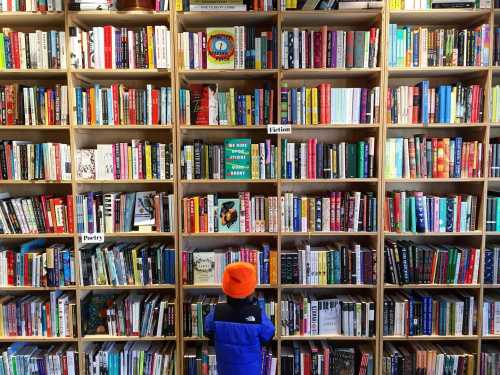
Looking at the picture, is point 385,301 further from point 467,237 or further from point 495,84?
point 495,84

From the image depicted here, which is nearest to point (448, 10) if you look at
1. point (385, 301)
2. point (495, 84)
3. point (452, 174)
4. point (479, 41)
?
point (479, 41)

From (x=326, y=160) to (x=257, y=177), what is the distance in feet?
1.56

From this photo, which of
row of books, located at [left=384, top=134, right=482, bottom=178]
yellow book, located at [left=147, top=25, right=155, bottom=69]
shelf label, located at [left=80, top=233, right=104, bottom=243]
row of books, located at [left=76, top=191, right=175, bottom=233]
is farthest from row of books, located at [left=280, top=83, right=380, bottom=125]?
shelf label, located at [left=80, top=233, right=104, bottom=243]

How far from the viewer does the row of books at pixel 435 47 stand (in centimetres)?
258

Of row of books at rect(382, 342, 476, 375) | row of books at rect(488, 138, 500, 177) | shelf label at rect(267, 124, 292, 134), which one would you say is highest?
shelf label at rect(267, 124, 292, 134)

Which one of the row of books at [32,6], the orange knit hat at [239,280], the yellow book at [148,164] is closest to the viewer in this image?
the orange knit hat at [239,280]

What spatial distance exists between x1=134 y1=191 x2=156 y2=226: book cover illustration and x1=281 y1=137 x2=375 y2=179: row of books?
3.00 ft

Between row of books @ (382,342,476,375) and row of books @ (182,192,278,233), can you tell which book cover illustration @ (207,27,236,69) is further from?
row of books @ (382,342,476,375)

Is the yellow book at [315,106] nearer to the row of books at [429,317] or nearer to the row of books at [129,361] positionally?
the row of books at [429,317]

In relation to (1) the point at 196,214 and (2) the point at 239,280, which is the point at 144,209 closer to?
(1) the point at 196,214

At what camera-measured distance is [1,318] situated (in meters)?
2.70

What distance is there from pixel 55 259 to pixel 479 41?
3145 mm

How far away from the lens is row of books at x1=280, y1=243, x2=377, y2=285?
2688mm

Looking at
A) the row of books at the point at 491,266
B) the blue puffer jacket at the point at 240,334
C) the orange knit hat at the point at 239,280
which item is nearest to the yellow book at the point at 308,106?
the orange knit hat at the point at 239,280
